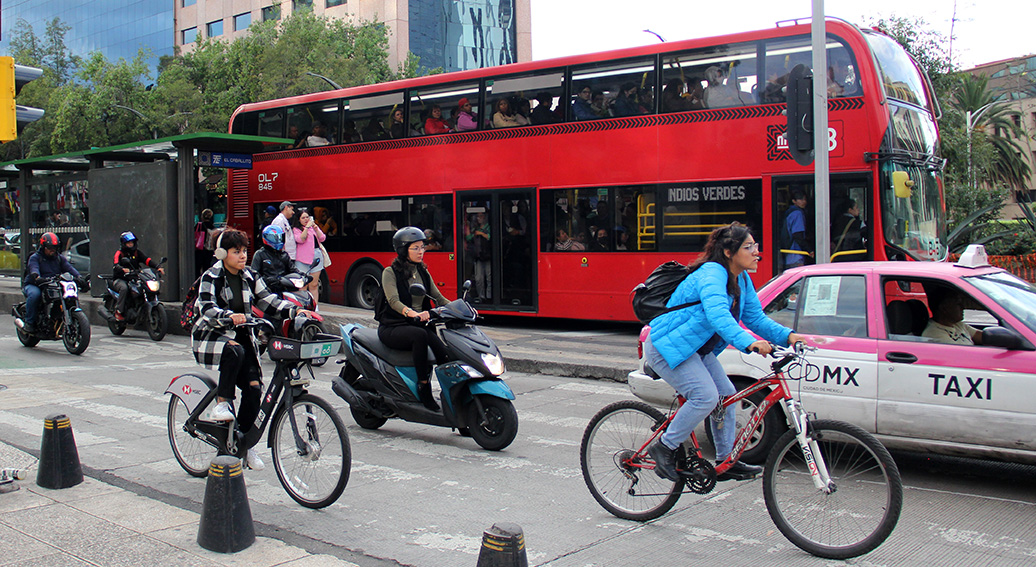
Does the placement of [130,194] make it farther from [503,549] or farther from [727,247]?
[503,549]

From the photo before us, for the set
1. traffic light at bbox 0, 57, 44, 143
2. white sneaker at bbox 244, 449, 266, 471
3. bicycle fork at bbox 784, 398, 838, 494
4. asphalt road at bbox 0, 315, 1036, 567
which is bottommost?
asphalt road at bbox 0, 315, 1036, 567

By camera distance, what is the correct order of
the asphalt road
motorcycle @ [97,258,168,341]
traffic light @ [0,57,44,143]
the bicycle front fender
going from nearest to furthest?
the asphalt road → the bicycle front fender → traffic light @ [0,57,44,143] → motorcycle @ [97,258,168,341]

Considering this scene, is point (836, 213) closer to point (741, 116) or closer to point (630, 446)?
point (741, 116)

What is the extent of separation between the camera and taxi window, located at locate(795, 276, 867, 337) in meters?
5.89

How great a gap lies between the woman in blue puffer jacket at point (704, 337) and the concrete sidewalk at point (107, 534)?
1891 millimetres

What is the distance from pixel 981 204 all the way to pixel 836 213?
15.5 m

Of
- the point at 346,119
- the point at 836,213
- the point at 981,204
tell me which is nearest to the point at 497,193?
the point at 346,119

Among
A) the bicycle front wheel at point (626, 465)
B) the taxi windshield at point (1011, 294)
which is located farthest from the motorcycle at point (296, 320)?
the taxi windshield at point (1011, 294)

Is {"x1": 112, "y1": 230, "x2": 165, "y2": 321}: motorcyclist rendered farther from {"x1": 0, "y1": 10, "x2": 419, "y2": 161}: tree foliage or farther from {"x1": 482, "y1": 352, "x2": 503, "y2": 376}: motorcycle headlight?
{"x1": 0, "y1": 10, "x2": 419, "y2": 161}: tree foliage

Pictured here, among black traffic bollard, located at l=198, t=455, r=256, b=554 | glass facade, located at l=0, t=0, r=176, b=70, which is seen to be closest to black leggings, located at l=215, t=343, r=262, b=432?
black traffic bollard, located at l=198, t=455, r=256, b=554

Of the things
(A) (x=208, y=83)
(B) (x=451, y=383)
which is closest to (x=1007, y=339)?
(B) (x=451, y=383)

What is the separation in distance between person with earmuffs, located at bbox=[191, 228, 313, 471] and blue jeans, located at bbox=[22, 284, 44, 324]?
8.20m

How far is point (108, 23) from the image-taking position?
7931 centimetres

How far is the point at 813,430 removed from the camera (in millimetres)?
4312
